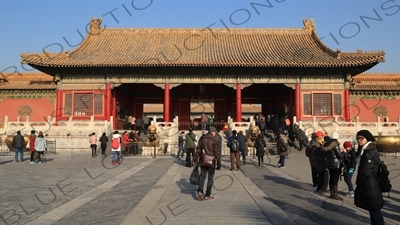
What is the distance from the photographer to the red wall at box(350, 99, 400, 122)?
84.9 feet

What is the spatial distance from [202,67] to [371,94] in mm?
12119

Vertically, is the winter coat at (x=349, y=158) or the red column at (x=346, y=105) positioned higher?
the red column at (x=346, y=105)

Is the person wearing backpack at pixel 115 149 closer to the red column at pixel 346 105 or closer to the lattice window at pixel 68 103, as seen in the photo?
the lattice window at pixel 68 103

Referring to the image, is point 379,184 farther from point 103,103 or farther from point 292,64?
point 103,103

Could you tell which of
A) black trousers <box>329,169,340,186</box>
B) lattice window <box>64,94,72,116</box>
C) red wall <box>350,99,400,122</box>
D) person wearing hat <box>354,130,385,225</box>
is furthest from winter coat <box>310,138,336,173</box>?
lattice window <box>64,94,72,116</box>

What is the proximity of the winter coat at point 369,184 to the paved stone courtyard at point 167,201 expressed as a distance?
874 millimetres

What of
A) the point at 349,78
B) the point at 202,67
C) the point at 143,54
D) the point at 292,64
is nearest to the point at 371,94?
the point at 349,78

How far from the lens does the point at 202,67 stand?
80.8 ft

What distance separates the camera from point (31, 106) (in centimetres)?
2700

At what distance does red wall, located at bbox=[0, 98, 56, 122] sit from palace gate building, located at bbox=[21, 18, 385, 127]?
6.43ft

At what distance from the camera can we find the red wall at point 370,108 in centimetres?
2589

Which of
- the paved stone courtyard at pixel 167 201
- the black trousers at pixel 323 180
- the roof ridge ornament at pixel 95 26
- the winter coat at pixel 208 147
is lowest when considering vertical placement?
the paved stone courtyard at pixel 167 201

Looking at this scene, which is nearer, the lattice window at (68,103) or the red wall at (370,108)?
the lattice window at (68,103)

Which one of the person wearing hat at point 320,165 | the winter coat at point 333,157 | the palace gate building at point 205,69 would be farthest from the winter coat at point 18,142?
the winter coat at point 333,157
